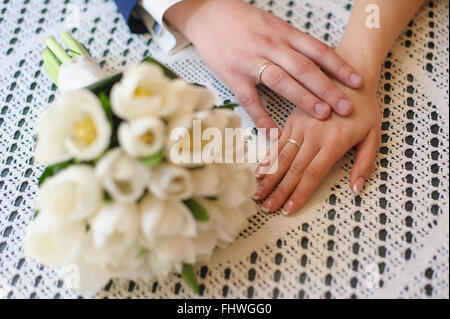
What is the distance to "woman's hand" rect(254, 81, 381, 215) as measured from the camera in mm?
643

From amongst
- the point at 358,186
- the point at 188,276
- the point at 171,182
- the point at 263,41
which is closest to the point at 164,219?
the point at 171,182

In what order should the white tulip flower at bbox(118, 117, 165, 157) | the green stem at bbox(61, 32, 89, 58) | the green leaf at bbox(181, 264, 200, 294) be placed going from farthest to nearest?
the green stem at bbox(61, 32, 89, 58), the green leaf at bbox(181, 264, 200, 294), the white tulip flower at bbox(118, 117, 165, 157)

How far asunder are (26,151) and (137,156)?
42 cm

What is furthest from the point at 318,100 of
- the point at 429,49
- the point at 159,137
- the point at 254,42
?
the point at 159,137

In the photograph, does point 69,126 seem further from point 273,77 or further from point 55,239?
point 273,77

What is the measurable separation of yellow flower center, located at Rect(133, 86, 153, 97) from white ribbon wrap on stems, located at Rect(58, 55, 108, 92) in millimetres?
239

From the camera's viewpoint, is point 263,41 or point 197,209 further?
point 263,41

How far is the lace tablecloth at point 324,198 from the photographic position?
585 millimetres

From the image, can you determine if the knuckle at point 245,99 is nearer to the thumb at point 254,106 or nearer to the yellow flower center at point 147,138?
the thumb at point 254,106

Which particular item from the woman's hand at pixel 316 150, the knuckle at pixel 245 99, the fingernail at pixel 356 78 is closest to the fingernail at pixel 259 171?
the woman's hand at pixel 316 150

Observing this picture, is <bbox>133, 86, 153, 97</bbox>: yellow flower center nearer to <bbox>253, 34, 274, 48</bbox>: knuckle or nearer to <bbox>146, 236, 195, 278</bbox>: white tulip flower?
<bbox>146, 236, 195, 278</bbox>: white tulip flower

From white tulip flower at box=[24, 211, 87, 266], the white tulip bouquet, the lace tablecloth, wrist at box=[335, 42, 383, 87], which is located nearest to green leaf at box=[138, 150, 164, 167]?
the white tulip bouquet

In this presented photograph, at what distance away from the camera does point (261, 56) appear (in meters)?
0.74

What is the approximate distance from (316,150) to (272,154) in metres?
0.07
